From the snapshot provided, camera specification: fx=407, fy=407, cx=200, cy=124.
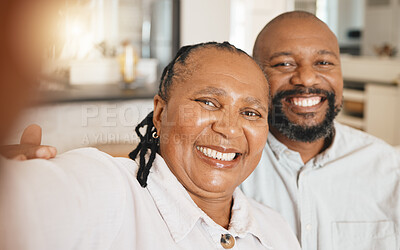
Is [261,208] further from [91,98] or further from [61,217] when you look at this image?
[91,98]

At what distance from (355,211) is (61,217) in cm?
119

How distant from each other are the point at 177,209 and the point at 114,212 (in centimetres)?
21

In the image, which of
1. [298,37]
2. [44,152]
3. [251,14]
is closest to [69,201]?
[44,152]

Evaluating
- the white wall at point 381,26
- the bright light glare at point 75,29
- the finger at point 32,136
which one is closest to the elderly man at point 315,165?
the finger at point 32,136

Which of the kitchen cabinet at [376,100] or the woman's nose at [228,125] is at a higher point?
the woman's nose at [228,125]

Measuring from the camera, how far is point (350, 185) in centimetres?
157

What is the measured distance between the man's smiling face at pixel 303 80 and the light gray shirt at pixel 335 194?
0.10 metres

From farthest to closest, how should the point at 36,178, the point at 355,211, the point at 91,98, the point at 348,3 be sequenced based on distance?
the point at 348,3 → the point at 91,98 → the point at 355,211 → the point at 36,178

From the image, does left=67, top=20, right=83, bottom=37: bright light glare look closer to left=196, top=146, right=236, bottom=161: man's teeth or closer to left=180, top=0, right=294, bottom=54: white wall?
left=180, top=0, right=294, bottom=54: white wall

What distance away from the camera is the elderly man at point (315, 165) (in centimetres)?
150

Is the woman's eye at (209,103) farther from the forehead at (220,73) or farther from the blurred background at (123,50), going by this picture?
the blurred background at (123,50)

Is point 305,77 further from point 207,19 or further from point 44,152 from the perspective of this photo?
point 207,19

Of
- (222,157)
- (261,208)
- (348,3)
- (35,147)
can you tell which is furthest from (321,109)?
(348,3)

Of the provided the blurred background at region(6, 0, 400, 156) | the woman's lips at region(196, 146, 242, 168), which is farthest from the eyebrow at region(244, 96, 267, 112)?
the blurred background at region(6, 0, 400, 156)
